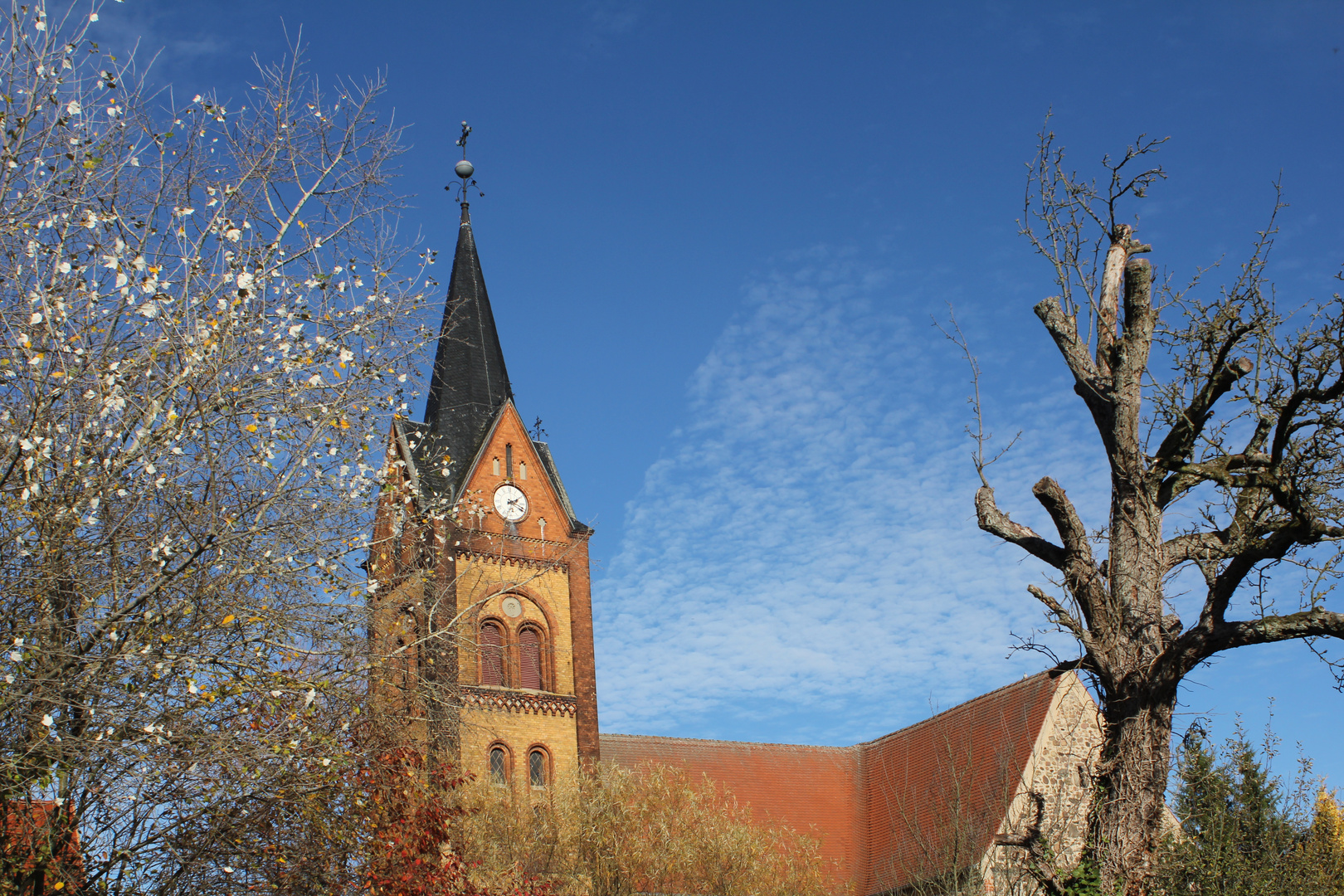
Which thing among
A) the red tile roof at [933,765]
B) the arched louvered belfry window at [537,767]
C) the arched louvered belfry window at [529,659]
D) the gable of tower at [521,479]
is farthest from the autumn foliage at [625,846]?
the gable of tower at [521,479]

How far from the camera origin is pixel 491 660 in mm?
27641

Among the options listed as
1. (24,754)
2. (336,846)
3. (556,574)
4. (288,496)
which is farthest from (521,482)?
(24,754)

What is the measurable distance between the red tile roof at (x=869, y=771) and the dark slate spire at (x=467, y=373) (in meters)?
8.52

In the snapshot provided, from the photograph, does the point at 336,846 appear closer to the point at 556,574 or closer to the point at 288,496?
the point at 288,496

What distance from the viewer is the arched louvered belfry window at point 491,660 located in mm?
27484

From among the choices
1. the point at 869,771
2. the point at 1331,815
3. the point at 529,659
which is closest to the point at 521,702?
the point at 529,659

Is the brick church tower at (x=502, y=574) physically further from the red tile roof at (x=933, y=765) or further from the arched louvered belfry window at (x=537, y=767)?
the red tile roof at (x=933, y=765)

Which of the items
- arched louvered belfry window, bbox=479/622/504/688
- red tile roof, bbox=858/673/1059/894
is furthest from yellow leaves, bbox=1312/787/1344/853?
arched louvered belfry window, bbox=479/622/504/688

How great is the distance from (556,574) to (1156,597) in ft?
74.0

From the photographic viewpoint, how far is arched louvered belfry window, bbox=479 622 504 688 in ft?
90.2

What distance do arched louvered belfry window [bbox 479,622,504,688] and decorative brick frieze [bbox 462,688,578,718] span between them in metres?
0.41

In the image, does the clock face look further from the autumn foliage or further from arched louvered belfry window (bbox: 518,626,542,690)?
the autumn foliage

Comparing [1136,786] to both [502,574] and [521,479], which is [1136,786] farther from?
[521,479]

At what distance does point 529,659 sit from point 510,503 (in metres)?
4.01
